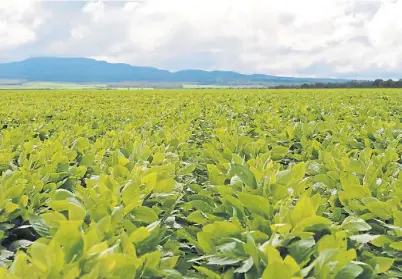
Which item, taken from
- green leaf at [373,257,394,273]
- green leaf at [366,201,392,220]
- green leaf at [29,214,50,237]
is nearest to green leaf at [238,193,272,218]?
green leaf at [373,257,394,273]

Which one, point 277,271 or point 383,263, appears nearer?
point 277,271

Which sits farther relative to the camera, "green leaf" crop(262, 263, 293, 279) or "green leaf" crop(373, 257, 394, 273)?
"green leaf" crop(373, 257, 394, 273)

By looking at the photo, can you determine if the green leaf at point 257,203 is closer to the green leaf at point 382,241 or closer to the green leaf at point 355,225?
the green leaf at point 355,225

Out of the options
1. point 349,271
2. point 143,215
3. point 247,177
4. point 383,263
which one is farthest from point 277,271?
point 247,177

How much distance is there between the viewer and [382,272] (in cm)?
181

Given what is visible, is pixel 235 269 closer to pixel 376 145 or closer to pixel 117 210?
pixel 117 210

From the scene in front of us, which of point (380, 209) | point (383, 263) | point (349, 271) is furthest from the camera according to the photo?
point (380, 209)

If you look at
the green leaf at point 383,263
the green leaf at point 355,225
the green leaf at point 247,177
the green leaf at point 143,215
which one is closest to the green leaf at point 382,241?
the green leaf at point 355,225

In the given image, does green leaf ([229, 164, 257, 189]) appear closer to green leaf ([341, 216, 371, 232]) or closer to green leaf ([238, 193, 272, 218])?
green leaf ([238, 193, 272, 218])

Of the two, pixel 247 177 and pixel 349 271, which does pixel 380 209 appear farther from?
pixel 349 271

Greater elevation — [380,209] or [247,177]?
[247,177]

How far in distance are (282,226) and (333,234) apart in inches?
9.3

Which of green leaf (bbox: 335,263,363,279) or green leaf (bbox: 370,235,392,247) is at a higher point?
green leaf (bbox: 335,263,363,279)

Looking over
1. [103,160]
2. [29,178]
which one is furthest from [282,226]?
[103,160]
